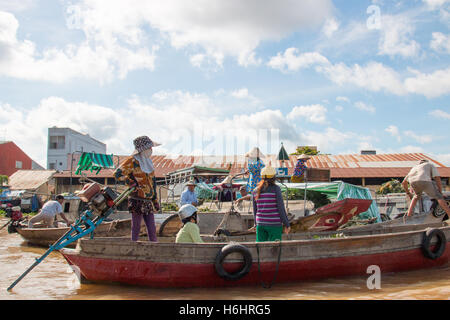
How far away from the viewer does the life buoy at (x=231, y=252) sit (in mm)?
4363

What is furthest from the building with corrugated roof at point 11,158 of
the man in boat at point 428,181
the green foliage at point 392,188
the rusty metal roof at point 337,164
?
the man in boat at point 428,181

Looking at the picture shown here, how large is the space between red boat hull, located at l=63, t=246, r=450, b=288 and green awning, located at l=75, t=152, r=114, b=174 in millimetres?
6803

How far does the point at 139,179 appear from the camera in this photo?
4.74 m

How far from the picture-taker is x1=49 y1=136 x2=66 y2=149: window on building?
32562mm

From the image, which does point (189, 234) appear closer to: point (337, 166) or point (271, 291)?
point (271, 291)

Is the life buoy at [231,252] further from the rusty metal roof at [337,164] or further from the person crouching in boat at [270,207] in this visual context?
the rusty metal roof at [337,164]

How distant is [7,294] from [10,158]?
34.8m

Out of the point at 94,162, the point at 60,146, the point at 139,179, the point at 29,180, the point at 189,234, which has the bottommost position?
the point at 189,234

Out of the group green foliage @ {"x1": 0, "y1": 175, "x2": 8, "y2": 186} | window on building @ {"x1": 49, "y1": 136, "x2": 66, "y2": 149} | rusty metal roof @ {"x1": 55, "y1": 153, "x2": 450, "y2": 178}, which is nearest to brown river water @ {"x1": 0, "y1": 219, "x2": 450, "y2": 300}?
rusty metal roof @ {"x1": 55, "y1": 153, "x2": 450, "y2": 178}

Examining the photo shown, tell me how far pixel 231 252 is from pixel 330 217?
9.66ft

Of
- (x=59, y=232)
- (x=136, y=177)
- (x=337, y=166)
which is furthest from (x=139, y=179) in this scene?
(x=337, y=166)
